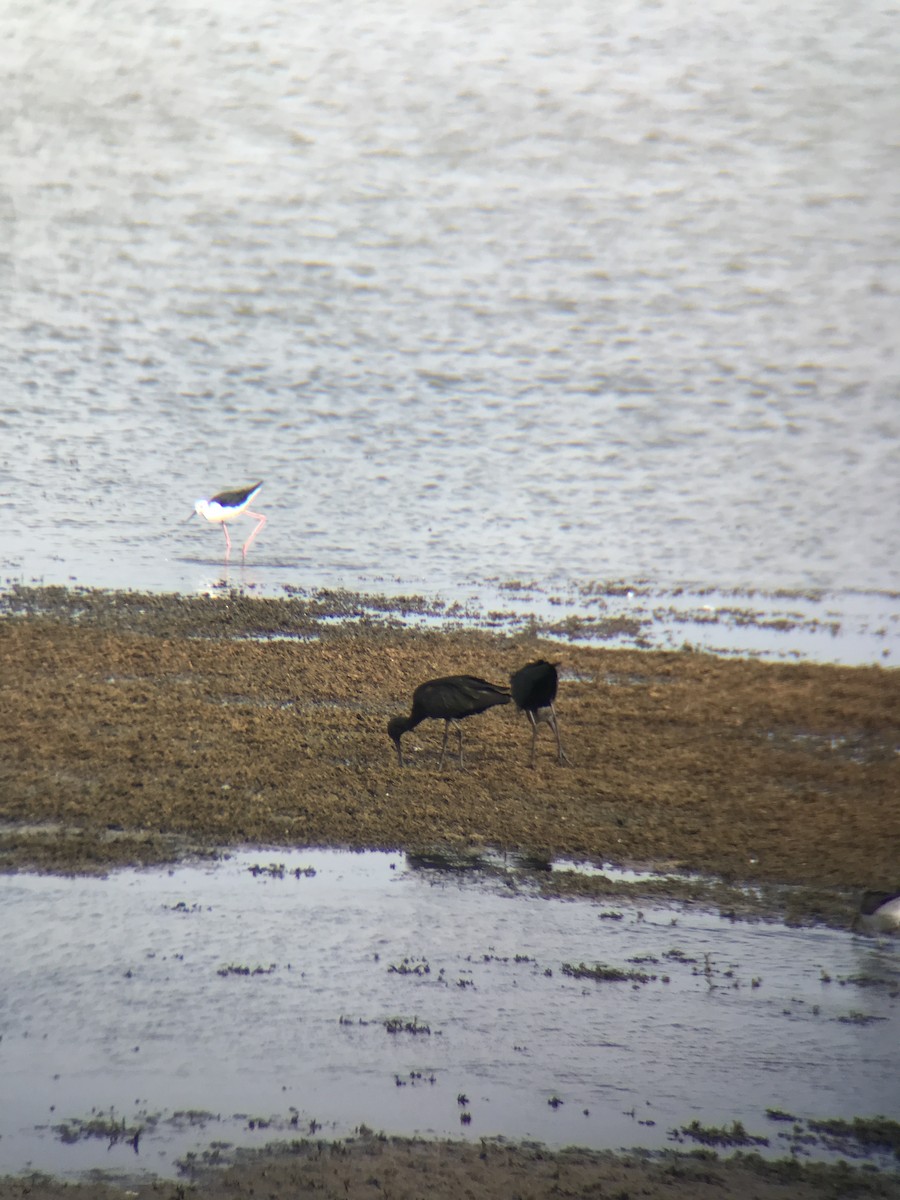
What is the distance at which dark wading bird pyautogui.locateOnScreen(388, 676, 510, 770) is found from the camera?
20.8 ft

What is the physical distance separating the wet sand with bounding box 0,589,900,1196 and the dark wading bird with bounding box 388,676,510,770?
0.56ft

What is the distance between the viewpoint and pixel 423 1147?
10.2 ft

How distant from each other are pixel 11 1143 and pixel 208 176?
19.2 metres

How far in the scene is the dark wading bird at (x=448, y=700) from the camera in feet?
20.8

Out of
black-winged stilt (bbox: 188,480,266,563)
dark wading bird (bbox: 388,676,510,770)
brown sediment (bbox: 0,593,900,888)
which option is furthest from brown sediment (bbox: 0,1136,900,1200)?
black-winged stilt (bbox: 188,480,266,563)

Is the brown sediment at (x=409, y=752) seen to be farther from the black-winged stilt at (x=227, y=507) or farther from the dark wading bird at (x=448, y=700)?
the black-winged stilt at (x=227, y=507)

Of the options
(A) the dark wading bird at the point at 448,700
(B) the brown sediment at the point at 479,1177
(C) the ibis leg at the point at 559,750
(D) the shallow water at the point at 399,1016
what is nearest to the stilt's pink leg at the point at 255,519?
(A) the dark wading bird at the point at 448,700

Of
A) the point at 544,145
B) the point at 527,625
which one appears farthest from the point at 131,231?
the point at 527,625

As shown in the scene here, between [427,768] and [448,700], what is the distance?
342 mm

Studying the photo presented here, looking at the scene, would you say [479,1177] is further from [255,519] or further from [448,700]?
[255,519]

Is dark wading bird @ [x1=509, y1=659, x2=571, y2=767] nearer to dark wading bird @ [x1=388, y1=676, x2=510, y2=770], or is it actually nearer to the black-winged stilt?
dark wading bird @ [x1=388, y1=676, x2=510, y2=770]

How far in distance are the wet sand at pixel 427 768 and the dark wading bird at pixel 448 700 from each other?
6.8 inches

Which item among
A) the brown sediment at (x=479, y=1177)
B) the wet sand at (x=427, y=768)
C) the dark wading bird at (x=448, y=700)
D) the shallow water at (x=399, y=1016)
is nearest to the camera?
the brown sediment at (x=479, y=1177)

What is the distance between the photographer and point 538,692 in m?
6.42
